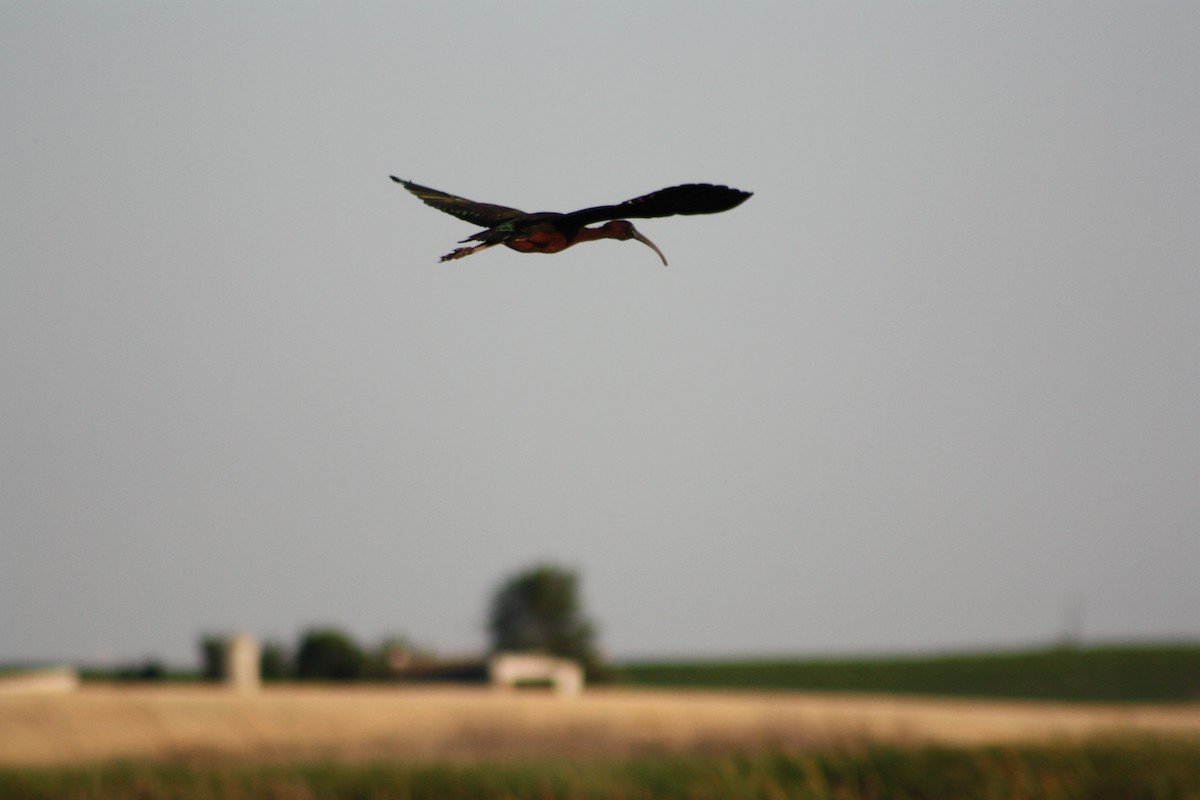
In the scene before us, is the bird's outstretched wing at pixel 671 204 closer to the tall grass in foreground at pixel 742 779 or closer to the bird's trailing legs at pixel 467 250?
the bird's trailing legs at pixel 467 250

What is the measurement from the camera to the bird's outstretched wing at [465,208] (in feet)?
4.53

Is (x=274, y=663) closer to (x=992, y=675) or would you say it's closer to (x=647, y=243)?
(x=992, y=675)

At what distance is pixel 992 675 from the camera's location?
275 ft

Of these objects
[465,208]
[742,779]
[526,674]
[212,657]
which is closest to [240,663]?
[212,657]

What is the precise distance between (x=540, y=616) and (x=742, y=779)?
199 feet

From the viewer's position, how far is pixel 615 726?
41719 millimetres

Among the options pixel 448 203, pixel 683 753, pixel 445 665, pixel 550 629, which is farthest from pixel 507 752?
pixel 550 629

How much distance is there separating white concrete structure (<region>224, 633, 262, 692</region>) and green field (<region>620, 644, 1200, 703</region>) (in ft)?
132

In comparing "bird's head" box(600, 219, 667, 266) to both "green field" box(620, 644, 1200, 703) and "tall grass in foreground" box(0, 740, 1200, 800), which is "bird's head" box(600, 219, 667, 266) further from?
"green field" box(620, 644, 1200, 703)

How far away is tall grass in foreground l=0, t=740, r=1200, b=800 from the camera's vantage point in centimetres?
2047

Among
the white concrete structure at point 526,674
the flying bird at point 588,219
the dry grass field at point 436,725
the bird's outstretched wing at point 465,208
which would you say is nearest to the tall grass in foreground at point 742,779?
the dry grass field at point 436,725

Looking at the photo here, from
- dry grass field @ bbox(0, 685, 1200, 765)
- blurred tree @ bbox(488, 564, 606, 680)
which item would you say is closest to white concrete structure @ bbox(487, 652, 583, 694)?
dry grass field @ bbox(0, 685, 1200, 765)

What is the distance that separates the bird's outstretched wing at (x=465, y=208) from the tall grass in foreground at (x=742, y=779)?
18.7m

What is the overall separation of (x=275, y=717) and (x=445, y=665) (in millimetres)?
23324
